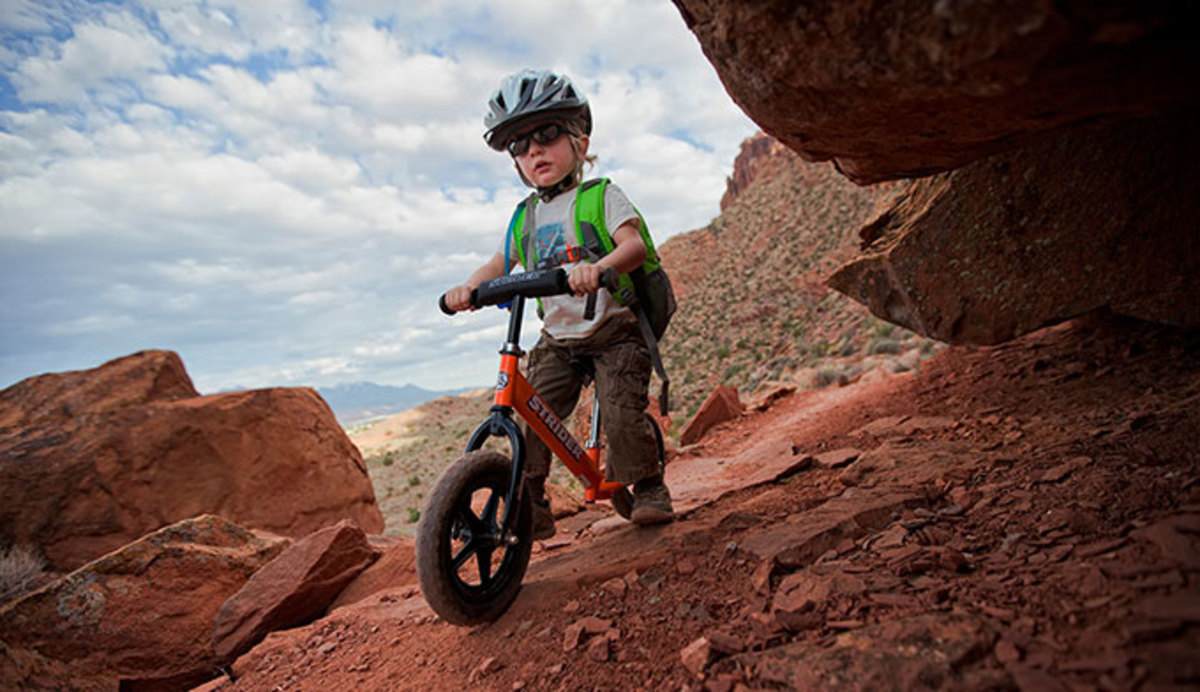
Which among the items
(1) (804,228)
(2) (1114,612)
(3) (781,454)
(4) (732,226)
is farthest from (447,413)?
(2) (1114,612)

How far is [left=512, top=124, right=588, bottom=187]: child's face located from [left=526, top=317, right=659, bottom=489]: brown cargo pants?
0.94 m

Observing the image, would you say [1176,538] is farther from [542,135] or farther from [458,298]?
[542,135]

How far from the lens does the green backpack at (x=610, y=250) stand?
130 inches

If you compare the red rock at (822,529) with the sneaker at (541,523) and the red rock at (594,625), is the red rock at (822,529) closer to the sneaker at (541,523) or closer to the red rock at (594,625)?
the red rock at (594,625)

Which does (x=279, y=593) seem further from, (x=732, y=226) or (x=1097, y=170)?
(x=732, y=226)

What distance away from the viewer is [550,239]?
11.4 feet

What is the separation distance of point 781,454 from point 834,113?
409 cm

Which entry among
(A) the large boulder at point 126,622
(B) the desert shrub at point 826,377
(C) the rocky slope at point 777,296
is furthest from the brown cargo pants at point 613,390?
(B) the desert shrub at point 826,377

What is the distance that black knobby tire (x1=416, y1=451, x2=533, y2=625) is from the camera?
2.50 meters

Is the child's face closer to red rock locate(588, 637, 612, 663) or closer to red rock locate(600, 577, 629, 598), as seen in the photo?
red rock locate(600, 577, 629, 598)

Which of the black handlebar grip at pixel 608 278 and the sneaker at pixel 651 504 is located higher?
the black handlebar grip at pixel 608 278

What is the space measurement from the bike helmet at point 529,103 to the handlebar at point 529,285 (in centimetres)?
102

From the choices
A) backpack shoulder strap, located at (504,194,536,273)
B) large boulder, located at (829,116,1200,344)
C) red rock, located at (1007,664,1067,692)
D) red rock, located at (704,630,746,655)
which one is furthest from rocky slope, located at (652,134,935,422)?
red rock, located at (1007,664,1067,692)

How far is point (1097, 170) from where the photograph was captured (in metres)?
3.87
